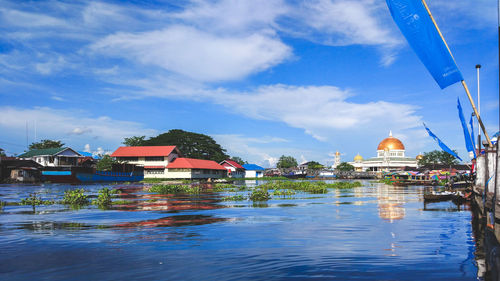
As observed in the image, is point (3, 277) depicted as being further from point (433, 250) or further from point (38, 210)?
point (38, 210)

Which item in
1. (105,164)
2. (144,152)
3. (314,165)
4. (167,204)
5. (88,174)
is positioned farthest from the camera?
(314,165)

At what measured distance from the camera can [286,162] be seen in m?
127

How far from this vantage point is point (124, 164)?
64.2 meters

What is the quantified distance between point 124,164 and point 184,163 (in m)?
10.3

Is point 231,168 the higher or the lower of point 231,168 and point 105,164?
the lower

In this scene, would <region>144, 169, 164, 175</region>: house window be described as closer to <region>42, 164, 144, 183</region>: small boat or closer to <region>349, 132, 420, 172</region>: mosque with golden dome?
<region>42, 164, 144, 183</region>: small boat

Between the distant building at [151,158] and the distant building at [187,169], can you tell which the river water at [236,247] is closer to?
the distant building at [187,169]

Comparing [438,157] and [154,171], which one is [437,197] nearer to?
[154,171]

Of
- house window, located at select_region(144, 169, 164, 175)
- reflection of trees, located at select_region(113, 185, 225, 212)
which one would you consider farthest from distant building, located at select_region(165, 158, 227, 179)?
reflection of trees, located at select_region(113, 185, 225, 212)

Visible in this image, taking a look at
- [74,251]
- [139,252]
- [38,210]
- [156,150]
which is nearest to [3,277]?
[74,251]

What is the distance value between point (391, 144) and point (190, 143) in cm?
8203

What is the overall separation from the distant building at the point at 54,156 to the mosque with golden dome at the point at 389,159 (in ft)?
328

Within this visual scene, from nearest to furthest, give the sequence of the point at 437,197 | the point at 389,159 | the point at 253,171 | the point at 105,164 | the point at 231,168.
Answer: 1. the point at 437,197
2. the point at 105,164
3. the point at 231,168
4. the point at 253,171
5. the point at 389,159

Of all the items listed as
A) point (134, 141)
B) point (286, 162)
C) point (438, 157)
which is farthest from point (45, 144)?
point (438, 157)
